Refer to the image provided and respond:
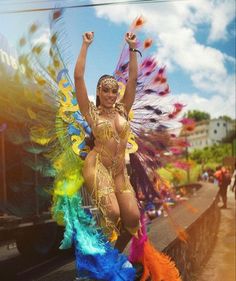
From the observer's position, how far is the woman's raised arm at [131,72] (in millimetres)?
3514

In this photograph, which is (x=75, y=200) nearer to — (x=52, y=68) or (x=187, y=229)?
(x=52, y=68)

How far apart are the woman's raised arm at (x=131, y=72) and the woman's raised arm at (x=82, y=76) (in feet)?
1.09

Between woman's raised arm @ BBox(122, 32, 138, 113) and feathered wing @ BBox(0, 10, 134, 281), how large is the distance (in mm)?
365

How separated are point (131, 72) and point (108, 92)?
0.27 m

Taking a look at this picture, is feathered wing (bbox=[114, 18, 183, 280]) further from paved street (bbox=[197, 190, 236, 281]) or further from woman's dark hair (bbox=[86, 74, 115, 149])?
paved street (bbox=[197, 190, 236, 281])

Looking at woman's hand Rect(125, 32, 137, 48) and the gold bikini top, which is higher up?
woman's hand Rect(125, 32, 137, 48)

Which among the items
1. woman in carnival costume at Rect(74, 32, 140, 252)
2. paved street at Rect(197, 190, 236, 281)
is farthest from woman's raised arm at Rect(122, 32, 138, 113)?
paved street at Rect(197, 190, 236, 281)

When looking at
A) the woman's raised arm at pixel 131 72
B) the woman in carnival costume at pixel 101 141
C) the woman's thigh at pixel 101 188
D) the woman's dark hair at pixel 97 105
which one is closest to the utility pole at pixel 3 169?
the woman in carnival costume at pixel 101 141

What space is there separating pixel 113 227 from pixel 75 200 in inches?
12.8

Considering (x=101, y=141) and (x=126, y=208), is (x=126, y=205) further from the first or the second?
(x=101, y=141)

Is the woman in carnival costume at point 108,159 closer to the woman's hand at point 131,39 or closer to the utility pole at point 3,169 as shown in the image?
the woman's hand at point 131,39

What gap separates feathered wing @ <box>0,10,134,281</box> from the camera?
3201 millimetres

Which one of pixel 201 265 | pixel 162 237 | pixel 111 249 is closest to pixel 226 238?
pixel 201 265

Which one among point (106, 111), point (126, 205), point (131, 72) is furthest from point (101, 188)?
point (131, 72)
